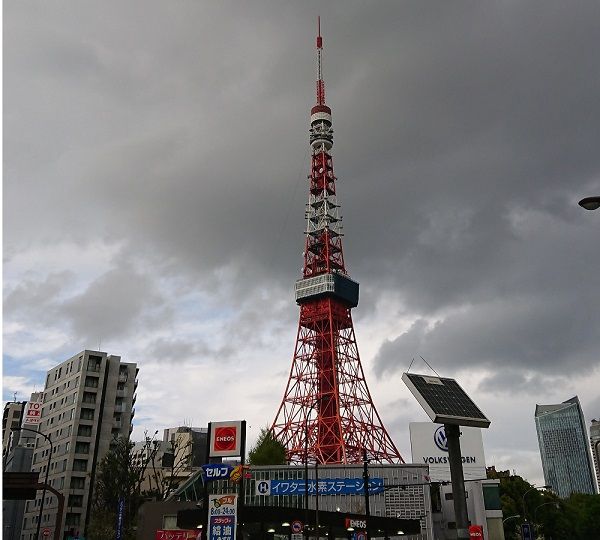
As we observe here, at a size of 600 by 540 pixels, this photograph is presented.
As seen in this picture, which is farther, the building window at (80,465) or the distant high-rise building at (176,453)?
the distant high-rise building at (176,453)

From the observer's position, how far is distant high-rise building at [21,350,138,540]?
83.0m

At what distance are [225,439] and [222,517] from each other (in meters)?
3.37

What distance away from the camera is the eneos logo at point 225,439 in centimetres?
2750

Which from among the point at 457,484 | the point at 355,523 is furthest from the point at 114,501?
the point at 457,484

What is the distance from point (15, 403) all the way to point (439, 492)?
345ft

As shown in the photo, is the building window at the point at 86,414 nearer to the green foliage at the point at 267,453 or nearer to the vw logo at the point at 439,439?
the green foliage at the point at 267,453

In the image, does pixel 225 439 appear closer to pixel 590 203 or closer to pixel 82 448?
pixel 590 203

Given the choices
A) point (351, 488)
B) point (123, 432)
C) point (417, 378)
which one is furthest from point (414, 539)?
point (123, 432)

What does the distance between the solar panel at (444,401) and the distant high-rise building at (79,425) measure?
59.0m

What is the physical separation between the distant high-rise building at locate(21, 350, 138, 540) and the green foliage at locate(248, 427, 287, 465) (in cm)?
2463

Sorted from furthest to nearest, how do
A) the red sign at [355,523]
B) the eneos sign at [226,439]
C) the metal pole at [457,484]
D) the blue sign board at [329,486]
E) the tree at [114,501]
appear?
1. the blue sign board at [329,486]
2. the tree at [114,501]
3. the red sign at [355,523]
4. the metal pole at [457,484]
5. the eneos sign at [226,439]

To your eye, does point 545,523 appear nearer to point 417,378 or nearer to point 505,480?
point 505,480

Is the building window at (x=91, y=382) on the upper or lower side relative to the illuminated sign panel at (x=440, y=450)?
upper

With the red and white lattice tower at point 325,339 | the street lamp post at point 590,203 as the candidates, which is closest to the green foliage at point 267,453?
the red and white lattice tower at point 325,339
